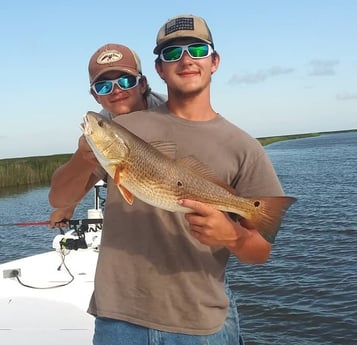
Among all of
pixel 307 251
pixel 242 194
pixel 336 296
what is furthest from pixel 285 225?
pixel 242 194

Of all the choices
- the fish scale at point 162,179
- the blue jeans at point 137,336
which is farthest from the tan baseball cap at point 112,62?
the blue jeans at point 137,336

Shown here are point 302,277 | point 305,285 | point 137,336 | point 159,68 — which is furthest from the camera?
point 302,277

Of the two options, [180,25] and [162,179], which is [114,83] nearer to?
[180,25]

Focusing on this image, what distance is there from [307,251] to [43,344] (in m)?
11.5

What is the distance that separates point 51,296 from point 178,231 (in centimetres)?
407

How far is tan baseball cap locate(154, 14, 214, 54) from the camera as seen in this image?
10.9ft

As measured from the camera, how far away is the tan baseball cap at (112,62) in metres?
4.73

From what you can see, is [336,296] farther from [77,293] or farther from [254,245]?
[254,245]

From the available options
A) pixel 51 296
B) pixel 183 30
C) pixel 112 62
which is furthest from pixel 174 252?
pixel 51 296

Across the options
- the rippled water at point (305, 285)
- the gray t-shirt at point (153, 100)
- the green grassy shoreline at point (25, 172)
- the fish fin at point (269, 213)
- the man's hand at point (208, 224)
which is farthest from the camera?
the green grassy shoreline at point (25, 172)

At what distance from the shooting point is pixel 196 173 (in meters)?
3.05

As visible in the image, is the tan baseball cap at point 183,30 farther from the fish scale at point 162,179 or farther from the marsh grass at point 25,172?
the marsh grass at point 25,172

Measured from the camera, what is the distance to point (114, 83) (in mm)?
4742

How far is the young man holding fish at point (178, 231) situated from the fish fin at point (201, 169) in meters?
0.01
